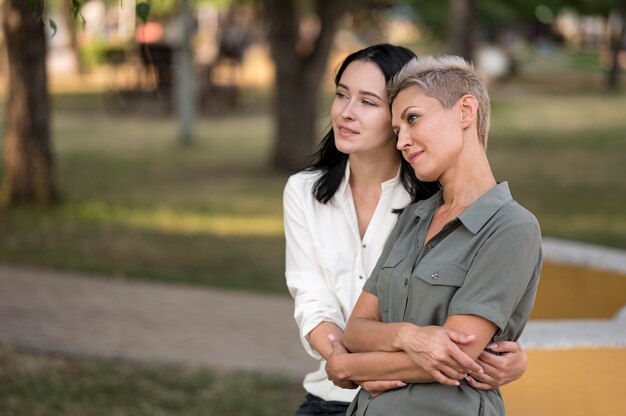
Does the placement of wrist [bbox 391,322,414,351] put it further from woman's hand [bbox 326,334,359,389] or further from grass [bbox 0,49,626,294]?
grass [bbox 0,49,626,294]

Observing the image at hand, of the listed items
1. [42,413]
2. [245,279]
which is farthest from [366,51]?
[245,279]

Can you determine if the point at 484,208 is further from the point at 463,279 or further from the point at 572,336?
the point at 572,336

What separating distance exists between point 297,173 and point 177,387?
268cm

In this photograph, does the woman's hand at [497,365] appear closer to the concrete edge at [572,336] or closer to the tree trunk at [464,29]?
the concrete edge at [572,336]

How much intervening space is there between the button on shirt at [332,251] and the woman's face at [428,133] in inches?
22.3

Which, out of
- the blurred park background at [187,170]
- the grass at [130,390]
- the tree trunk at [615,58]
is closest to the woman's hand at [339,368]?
the blurred park background at [187,170]

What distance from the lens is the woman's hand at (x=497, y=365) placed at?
2572 mm

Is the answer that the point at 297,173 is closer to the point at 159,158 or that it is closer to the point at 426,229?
the point at 426,229

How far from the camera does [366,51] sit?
3092mm

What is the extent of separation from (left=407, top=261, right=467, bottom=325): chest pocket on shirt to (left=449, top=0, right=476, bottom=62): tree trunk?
11.7 metres

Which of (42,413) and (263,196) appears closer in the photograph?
(42,413)

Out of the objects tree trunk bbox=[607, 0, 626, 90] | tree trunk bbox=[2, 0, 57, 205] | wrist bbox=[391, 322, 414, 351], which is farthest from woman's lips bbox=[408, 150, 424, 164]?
tree trunk bbox=[607, 0, 626, 90]

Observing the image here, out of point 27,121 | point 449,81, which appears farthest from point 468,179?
point 27,121

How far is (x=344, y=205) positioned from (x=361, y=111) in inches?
12.0
